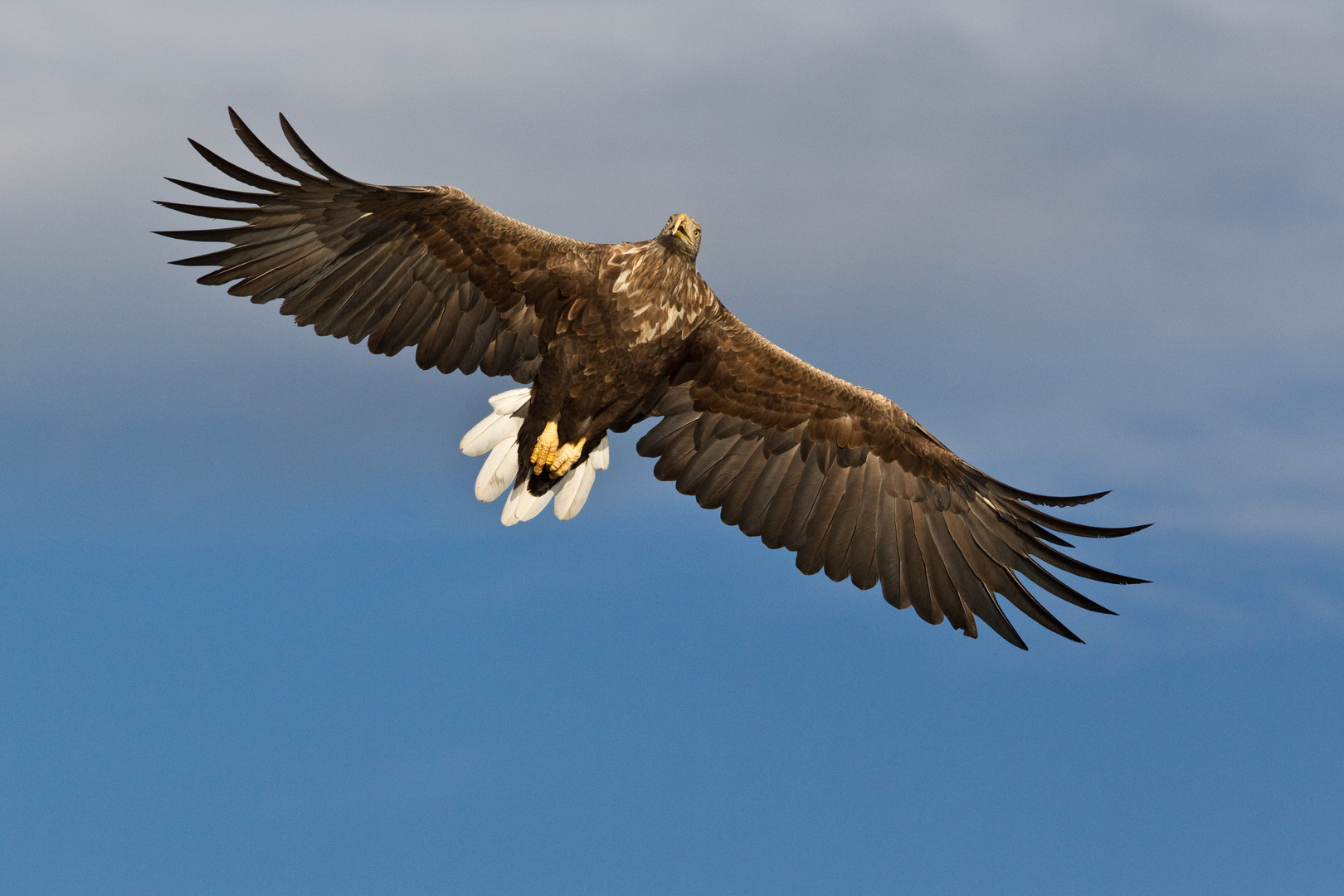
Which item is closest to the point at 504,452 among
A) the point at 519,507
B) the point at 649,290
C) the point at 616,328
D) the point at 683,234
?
the point at 519,507

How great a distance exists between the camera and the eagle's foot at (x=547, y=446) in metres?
9.23

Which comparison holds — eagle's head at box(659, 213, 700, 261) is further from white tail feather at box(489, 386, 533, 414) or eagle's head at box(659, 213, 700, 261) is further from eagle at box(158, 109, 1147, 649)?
white tail feather at box(489, 386, 533, 414)

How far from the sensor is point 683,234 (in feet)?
29.4

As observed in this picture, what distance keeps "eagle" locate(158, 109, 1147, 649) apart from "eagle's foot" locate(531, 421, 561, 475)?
0.05ft

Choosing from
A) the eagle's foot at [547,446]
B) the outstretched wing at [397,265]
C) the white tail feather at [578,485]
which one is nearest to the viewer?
the outstretched wing at [397,265]

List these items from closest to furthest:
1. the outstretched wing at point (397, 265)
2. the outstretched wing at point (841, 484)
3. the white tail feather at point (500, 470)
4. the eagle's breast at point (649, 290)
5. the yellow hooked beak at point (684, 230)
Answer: the outstretched wing at point (397, 265), the eagle's breast at point (649, 290), the yellow hooked beak at point (684, 230), the outstretched wing at point (841, 484), the white tail feather at point (500, 470)

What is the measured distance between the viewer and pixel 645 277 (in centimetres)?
876

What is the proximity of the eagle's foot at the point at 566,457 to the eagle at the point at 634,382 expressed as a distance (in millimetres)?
15

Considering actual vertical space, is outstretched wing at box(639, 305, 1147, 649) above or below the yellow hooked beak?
below

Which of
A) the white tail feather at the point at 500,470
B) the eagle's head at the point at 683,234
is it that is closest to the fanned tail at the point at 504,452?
the white tail feather at the point at 500,470

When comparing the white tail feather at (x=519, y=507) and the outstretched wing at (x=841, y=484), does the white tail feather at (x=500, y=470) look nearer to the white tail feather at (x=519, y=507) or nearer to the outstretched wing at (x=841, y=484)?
the white tail feather at (x=519, y=507)

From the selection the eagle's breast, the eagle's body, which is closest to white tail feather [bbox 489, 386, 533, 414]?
the eagle's body

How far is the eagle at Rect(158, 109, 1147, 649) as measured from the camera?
344 inches

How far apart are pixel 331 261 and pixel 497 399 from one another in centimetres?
161
